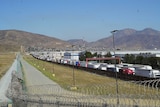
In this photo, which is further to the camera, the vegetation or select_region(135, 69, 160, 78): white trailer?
select_region(135, 69, 160, 78): white trailer

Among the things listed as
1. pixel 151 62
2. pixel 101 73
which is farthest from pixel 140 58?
pixel 101 73

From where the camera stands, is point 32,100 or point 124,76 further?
point 124,76

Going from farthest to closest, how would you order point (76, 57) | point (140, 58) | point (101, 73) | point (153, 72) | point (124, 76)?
point (76, 57), point (140, 58), point (101, 73), point (153, 72), point (124, 76)

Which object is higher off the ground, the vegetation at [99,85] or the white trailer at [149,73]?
the white trailer at [149,73]

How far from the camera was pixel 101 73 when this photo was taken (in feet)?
205

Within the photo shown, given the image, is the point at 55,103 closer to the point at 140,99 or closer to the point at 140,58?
the point at 140,99

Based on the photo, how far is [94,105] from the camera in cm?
1156

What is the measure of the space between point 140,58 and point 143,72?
49.7m

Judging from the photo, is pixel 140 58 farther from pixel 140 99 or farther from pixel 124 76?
pixel 140 99

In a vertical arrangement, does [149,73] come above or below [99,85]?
above

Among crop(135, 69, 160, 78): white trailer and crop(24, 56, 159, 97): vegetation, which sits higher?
crop(135, 69, 160, 78): white trailer

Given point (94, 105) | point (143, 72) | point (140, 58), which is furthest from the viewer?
point (140, 58)

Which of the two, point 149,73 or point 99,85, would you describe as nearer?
point 99,85

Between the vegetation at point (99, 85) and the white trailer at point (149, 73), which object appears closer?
the vegetation at point (99, 85)
